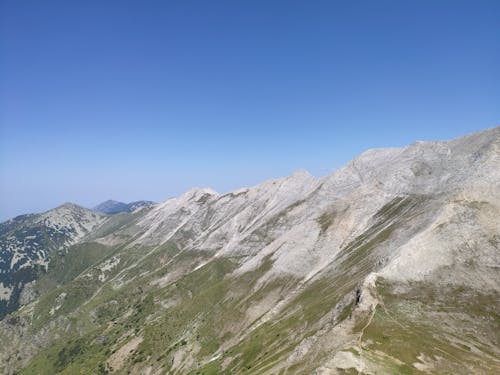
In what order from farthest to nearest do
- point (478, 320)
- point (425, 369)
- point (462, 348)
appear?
point (478, 320) → point (462, 348) → point (425, 369)

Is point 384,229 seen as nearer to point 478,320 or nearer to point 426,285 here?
point 426,285

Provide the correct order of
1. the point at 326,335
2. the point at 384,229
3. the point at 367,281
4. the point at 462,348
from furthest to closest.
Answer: the point at 384,229 → the point at 367,281 → the point at 326,335 → the point at 462,348

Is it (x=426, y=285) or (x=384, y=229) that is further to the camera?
(x=384, y=229)

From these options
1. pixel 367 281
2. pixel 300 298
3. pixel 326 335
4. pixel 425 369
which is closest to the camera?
pixel 425 369

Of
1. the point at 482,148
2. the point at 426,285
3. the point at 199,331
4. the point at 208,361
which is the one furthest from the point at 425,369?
the point at 482,148

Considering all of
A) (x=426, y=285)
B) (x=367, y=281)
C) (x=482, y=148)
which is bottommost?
(x=426, y=285)

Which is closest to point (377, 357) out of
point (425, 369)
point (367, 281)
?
point (425, 369)

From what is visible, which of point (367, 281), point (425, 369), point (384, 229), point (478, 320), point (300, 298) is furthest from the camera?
point (384, 229)

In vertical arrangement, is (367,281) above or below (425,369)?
above

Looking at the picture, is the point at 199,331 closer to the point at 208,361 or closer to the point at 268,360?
the point at 208,361
